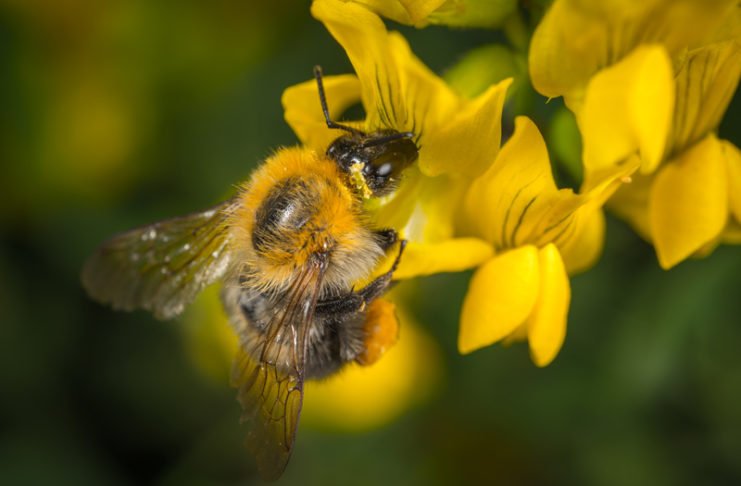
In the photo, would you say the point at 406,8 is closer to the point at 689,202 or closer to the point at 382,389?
the point at 689,202

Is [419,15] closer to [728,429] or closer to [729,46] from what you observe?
[729,46]

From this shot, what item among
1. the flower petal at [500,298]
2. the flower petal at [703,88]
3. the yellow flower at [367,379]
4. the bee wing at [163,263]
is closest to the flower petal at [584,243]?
the flower petal at [500,298]

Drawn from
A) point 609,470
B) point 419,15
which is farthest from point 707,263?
point 419,15

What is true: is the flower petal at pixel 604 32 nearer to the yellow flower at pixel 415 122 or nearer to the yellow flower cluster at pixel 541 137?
the yellow flower cluster at pixel 541 137

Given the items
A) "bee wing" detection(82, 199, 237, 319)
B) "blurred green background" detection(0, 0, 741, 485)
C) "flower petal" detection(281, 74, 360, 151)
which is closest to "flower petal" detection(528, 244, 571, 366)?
"flower petal" detection(281, 74, 360, 151)

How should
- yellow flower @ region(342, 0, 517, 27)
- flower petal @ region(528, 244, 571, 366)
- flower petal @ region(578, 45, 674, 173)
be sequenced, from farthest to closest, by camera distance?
flower petal @ region(528, 244, 571, 366), yellow flower @ region(342, 0, 517, 27), flower petal @ region(578, 45, 674, 173)

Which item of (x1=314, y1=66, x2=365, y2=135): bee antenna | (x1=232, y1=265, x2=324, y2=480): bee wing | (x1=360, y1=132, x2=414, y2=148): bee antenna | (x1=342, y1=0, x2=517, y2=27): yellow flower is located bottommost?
(x1=232, y1=265, x2=324, y2=480): bee wing

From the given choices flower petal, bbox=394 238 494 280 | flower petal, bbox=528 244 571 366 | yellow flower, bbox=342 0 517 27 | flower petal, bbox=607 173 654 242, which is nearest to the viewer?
yellow flower, bbox=342 0 517 27

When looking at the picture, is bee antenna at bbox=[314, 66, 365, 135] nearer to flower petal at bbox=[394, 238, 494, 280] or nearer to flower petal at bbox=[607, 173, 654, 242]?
flower petal at bbox=[394, 238, 494, 280]
